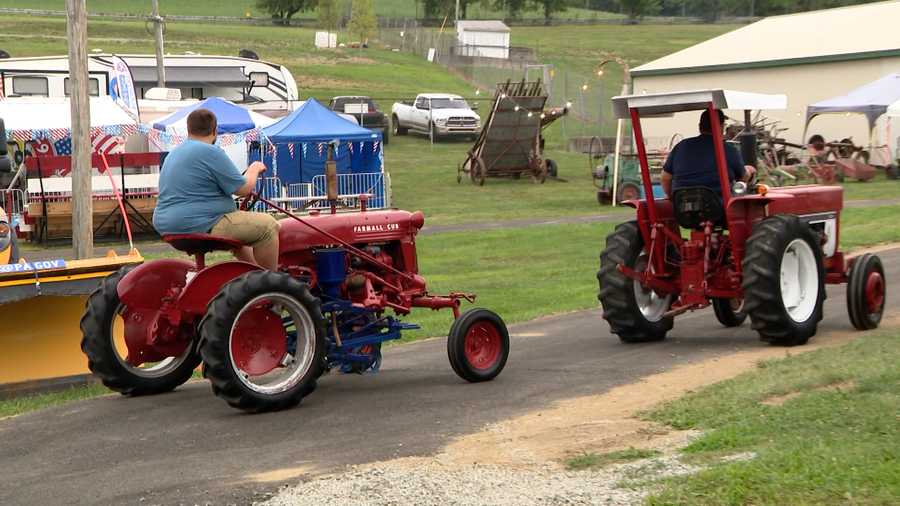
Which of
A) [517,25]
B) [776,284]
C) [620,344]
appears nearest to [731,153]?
[776,284]

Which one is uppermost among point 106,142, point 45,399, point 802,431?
point 802,431

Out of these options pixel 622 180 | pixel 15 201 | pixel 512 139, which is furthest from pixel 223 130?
pixel 512 139

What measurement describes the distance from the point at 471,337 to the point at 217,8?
4287 inches

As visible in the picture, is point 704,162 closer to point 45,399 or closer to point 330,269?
point 330,269

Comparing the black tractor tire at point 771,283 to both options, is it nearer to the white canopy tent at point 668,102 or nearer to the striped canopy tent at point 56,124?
the white canopy tent at point 668,102

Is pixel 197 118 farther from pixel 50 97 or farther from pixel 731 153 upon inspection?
pixel 50 97

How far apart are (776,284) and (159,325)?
527 centimetres

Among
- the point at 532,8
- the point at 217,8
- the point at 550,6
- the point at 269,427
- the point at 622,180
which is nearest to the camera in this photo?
the point at 269,427

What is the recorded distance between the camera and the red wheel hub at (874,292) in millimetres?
11741

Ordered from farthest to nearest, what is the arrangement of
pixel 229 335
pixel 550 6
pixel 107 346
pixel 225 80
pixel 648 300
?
pixel 550 6 < pixel 225 80 < pixel 648 300 < pixel 107 346 < pixel 229 335

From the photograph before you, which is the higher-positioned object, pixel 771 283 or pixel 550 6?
pixel 550 6

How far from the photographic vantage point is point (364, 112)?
159 ft

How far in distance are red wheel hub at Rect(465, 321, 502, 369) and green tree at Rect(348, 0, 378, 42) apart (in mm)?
77286

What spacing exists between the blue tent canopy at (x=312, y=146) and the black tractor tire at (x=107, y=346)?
2107 cm
